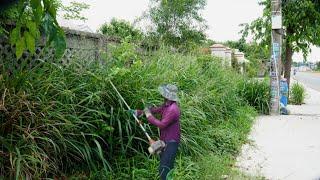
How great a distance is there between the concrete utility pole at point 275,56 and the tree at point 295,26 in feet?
7.31

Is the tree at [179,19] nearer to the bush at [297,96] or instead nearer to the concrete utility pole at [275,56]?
the bush at [297,96]

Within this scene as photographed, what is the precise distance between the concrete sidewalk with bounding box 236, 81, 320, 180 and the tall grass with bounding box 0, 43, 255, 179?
1.55ft

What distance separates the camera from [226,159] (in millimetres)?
6629

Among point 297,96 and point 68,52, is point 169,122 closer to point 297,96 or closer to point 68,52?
point 68,52

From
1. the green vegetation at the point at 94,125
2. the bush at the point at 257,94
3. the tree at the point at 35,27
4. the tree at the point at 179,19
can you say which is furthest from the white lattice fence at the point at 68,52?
the tree at the point at 179,19

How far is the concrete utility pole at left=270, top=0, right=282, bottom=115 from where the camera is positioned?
13.0m

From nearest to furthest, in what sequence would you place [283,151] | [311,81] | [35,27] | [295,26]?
[35,27], [283,151], [295,26], [311,81]

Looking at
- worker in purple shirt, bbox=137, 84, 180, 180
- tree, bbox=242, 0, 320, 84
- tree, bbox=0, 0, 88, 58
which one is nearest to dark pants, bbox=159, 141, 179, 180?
worker in purple shirt, bbox=137, 84, 180, 180

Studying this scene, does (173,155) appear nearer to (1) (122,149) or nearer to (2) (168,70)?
(1) (122,149)

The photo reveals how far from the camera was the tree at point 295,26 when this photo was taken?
15.2 meters

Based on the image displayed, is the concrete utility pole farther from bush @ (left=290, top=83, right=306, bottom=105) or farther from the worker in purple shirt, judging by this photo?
the worker in purple shirt

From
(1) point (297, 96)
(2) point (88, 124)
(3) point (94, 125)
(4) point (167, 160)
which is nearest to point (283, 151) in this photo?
(4) point (167, 160)

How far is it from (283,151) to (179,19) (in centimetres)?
1641

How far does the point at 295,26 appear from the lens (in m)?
15.7
